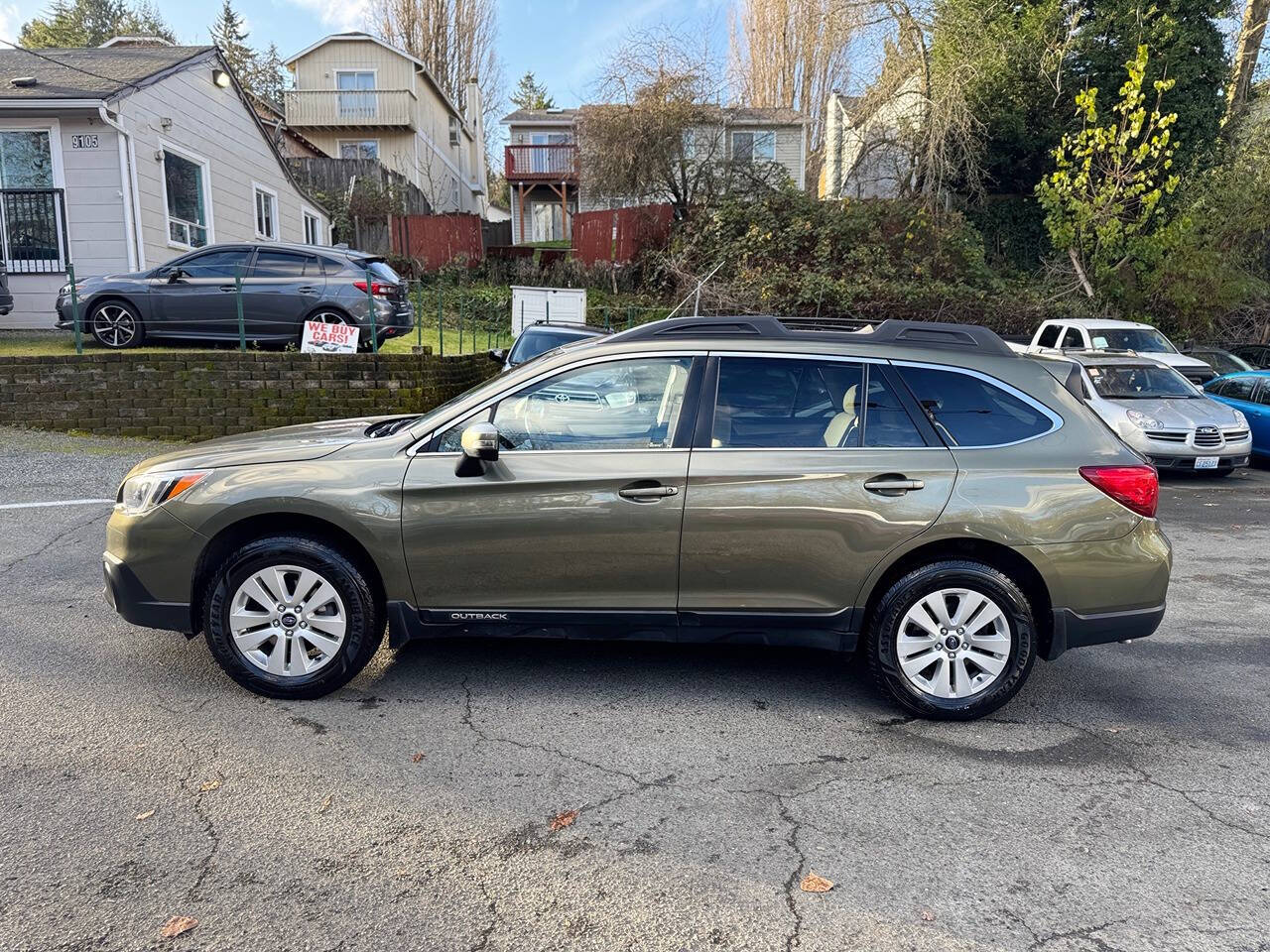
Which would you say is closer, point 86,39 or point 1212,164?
point 1212,164

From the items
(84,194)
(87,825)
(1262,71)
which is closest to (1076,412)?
(87,825)

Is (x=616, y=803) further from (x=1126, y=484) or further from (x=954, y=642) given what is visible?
(x=1126, y=484)

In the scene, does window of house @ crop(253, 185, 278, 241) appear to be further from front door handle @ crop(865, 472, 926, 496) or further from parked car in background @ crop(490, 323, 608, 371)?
front door handle @ crop(865, 472, 926, 496)

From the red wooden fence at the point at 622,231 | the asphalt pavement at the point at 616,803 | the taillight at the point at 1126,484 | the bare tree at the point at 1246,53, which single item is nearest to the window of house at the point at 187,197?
the red wooden fence at the point at 622,231

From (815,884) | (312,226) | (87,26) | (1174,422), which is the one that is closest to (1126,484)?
(815,884)

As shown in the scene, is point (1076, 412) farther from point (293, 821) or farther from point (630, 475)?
point (293, 821)

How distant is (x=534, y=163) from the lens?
3294 cm

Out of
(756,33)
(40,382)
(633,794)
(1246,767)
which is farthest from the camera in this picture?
(756,33)

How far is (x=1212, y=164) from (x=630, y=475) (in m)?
24.7

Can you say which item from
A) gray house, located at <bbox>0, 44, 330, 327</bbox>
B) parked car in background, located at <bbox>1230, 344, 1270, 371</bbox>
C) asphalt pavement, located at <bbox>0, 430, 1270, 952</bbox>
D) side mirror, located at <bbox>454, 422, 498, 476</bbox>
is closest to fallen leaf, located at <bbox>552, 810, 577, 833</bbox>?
asphalt pavement, located at <bbox>0, 430, 1270, 952</bbox>

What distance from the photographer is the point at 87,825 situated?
2.96m

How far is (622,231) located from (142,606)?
20.2 meters

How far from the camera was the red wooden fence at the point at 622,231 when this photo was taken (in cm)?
2244

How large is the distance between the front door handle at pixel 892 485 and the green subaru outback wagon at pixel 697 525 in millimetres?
14
